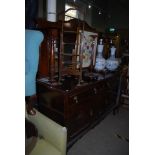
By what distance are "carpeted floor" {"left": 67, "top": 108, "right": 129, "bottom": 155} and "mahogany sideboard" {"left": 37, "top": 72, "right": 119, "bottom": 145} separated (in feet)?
0.37

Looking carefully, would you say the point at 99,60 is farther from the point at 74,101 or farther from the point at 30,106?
the point at 30,106

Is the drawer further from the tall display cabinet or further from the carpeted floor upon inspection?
the carpeted floor

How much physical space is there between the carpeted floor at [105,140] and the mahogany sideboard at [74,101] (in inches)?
4.4

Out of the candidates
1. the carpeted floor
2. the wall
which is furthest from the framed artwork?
the wall

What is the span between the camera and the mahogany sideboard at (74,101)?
2.04 meters

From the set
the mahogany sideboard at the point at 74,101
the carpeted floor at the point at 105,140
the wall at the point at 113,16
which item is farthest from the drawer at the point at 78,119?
the wall at the point at 113,16

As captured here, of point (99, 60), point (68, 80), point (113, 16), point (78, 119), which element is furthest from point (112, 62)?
point (113, 16)

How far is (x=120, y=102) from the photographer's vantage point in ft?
11.3

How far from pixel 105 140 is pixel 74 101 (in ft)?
2.63

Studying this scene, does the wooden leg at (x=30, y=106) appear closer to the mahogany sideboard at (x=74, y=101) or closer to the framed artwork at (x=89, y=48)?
the mahogany sideboard at (x=74, y=101)
